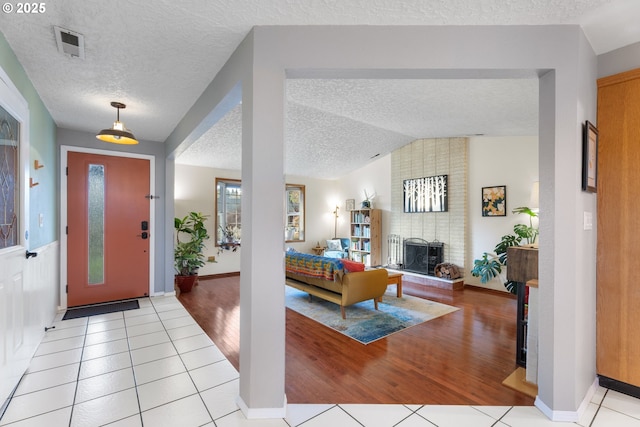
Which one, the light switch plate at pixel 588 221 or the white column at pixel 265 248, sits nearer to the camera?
the white column at pixel 265 248

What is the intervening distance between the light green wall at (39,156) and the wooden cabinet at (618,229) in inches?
158

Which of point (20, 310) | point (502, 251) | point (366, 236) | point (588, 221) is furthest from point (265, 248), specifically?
point (366, 236)

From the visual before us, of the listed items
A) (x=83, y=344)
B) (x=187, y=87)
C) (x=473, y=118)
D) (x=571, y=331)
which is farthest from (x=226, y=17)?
(x=473, y=118)

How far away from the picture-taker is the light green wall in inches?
82.2

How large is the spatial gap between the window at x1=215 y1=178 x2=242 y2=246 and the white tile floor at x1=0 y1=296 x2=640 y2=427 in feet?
11.6

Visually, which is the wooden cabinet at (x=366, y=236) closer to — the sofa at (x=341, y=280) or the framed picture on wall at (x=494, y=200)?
the framed picture on wall at (x=494, y=200)

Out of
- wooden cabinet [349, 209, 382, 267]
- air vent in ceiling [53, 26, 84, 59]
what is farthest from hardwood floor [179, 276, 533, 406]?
wooden cabinet [349, 209, 382, 267]

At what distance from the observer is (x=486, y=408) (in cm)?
188

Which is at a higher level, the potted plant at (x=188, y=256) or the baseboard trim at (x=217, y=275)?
the potted plant at (x=188, y=256)

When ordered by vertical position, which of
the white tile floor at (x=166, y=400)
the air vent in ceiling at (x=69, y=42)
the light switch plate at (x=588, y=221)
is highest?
the air vent in ceiling at (x=69, y=42)

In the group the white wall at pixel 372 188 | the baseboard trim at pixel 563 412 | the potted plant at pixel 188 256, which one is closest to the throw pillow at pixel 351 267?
the baseboard trim at pixel 563 412

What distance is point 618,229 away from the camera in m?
2.00

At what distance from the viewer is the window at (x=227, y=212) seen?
6.23 m

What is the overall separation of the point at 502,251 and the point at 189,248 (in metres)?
5.00
